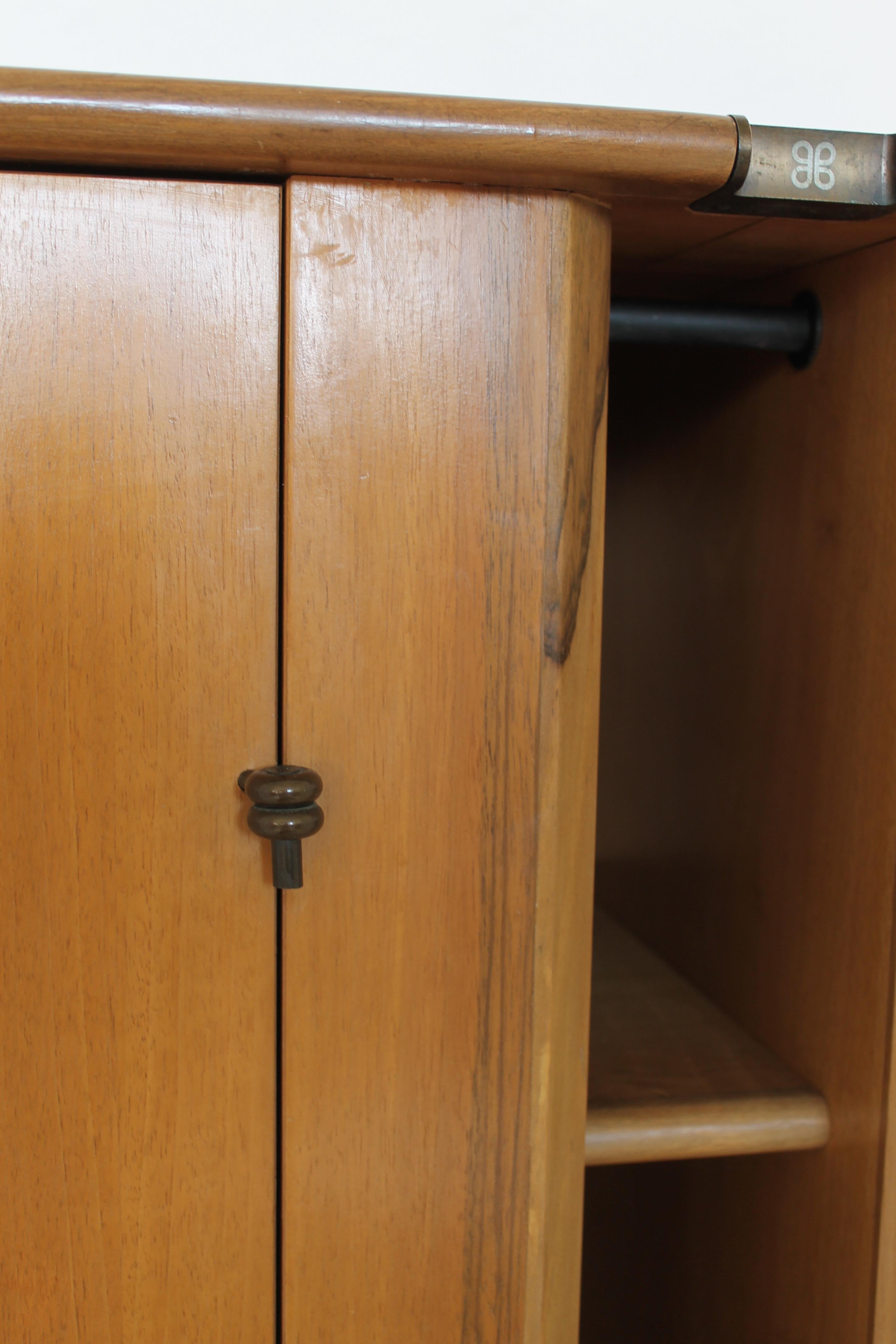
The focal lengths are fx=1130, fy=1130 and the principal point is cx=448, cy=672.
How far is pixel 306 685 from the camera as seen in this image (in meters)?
0.45

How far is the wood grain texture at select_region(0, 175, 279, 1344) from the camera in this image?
16.7 inches

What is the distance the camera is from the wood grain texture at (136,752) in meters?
0.43

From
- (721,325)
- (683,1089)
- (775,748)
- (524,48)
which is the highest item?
(524,48)

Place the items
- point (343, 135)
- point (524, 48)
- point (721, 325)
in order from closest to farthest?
1. point (343, 135)
2. point (721, 325)
3. point (524, 48)

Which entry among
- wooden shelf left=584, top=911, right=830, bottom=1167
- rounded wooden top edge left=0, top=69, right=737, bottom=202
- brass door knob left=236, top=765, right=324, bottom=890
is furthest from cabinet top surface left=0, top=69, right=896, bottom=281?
wooden shelf left=584, top=911, right=830, bottom=1167

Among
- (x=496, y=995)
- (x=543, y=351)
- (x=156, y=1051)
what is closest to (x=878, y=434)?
(x=543, y=351)

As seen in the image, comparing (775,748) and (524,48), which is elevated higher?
(524,48)

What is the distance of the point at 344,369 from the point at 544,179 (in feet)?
0.34

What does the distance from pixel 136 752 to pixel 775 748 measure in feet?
1.27

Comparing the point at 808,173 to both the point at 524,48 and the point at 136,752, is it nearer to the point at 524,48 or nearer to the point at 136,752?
the point at 136,752

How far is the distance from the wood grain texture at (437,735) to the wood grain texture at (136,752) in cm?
2

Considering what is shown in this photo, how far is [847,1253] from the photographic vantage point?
0.59 meters

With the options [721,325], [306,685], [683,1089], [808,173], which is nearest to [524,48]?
[721,325]

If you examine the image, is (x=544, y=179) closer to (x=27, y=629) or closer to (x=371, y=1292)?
(x=27, y=629)
